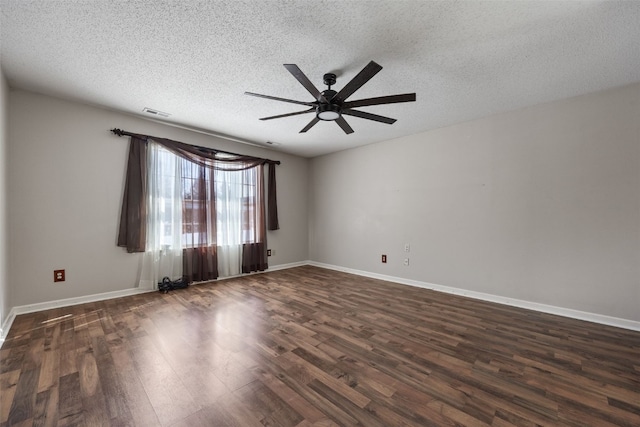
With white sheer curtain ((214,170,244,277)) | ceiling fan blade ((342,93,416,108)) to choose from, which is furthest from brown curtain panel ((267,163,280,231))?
ceiling fan blade ((342,93,416,108))

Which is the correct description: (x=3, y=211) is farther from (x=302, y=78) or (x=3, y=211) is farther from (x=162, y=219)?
(x=302, y=78)

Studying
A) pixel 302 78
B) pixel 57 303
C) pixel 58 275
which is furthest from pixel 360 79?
pixel 57 303

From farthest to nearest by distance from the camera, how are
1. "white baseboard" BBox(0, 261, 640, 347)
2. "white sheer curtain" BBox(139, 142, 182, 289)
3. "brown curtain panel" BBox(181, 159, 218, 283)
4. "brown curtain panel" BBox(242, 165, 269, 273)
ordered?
1. "brown curtain panel" BBox(242, 165, 269, 273)
2. "brown curtain panel" BBox(181, 159, 218, 283)
3. "white sheer curtain" BBox(139, 142, 182, 289)
4. "white baseboard" BBox(0, 261, 640, 347)

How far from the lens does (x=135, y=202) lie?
345 centimetres

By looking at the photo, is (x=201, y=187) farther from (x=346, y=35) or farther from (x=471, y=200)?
(x=471, y=200)

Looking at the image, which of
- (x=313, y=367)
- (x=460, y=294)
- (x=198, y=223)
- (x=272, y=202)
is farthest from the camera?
(x=272, y=202)

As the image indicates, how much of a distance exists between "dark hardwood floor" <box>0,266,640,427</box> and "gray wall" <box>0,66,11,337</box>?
283 mm

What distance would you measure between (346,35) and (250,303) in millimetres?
2982

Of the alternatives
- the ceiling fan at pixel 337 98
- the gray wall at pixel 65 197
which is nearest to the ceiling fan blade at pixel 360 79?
the ceiling fan at pixel 337 98

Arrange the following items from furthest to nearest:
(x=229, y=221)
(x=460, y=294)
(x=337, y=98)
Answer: (x=229, y=221), (x=460, y=294), (x=337, y=98)

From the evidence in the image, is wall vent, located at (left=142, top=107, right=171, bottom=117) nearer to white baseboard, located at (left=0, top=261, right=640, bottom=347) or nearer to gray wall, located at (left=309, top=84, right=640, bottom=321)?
white baseboard, located at (left=0, top=261, right=640, bottom=347)

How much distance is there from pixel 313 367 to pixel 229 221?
10.6 ft

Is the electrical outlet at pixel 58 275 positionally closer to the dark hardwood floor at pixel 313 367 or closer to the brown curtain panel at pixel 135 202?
the dark hardwood floor at pixel 313 367

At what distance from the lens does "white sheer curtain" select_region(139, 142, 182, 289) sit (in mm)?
3578
